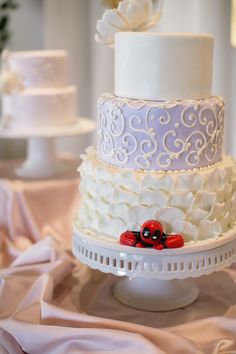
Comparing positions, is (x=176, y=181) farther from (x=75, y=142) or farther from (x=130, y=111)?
(x=75, y=142)

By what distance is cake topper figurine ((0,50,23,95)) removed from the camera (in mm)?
1705

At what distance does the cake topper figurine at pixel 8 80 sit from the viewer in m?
1.71

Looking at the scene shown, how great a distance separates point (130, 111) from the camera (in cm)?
103

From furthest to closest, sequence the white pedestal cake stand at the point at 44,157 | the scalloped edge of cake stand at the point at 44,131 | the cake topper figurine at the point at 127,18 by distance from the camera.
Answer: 1. the white pedestal cake stand at the point at 44,157
2. the scalloped edge of cake stand at the point at 44,131
3. the cake topper figurine at the point at 127,18

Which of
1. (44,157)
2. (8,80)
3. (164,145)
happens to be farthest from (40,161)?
(164,145)

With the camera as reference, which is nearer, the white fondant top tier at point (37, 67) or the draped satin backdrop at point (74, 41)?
the white fondant top tier at point (37, 67)

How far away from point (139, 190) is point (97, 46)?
4.57 feet

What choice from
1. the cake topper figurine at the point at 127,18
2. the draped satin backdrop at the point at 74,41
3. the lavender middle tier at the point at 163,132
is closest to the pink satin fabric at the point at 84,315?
the lavender middle tier at the point at 163,132

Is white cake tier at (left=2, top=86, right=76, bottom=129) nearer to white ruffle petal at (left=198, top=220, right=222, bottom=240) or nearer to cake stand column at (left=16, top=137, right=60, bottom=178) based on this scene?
cake stand column at (left=16, top=137, right=60, bottom=178)

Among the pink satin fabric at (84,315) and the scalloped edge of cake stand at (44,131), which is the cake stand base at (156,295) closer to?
the pink satin fabric at (84,315)

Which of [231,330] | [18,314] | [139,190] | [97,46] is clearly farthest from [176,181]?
[97,46]

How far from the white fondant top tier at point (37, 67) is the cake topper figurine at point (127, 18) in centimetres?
65

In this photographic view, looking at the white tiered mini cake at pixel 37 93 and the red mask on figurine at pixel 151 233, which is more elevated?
the white tiered mini cake at pixel 37 93

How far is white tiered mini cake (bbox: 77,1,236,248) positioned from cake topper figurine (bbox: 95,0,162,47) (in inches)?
0.8
